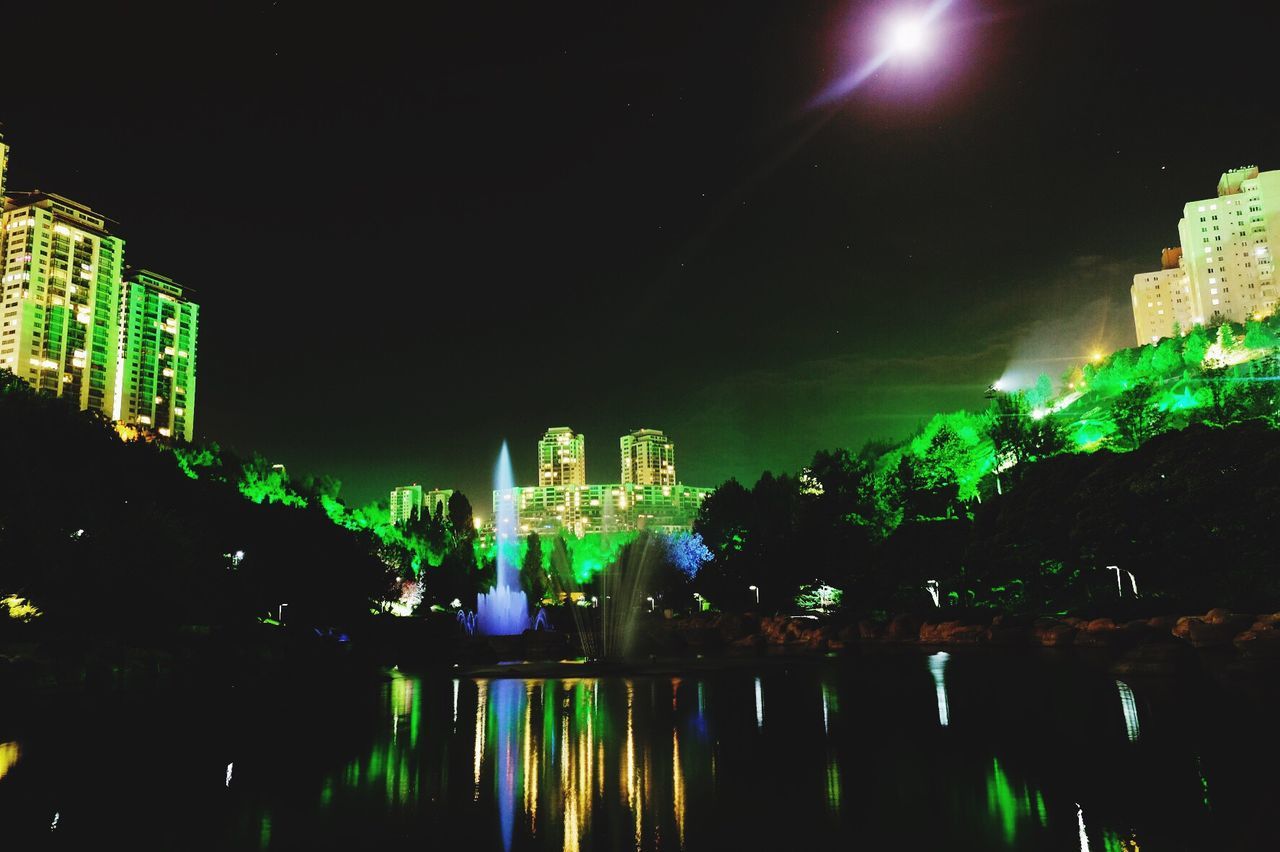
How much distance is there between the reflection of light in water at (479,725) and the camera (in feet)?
29.2

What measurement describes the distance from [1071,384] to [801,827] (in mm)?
120899

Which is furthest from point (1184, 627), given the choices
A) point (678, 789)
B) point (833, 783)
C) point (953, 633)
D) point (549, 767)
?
point (549, 767)

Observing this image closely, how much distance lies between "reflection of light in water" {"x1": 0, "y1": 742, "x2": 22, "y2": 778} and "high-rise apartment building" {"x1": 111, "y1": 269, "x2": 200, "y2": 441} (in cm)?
10247

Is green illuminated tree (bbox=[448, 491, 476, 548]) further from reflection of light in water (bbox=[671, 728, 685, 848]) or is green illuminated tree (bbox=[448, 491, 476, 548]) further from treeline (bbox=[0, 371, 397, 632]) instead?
reflection of light in water (bbox=[671, 728, 685, 848])

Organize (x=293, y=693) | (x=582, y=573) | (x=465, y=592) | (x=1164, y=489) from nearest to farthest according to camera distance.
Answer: (x=293, y=693) → (x=1164, y=489) → (x=465, y=592) → (x=582, y=573)

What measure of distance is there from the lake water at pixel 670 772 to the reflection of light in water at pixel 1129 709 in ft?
0.18

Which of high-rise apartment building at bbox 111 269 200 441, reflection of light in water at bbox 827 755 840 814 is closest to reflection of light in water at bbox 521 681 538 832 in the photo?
reflection of light in water at bbox 827 755 840 814

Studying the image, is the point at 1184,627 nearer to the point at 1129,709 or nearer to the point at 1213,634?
the point at 1213,634

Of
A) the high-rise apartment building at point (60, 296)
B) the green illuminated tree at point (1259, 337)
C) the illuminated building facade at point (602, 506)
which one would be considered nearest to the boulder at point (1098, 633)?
the green illuminated tree at point (1259, 337)

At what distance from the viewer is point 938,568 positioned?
43188 mm

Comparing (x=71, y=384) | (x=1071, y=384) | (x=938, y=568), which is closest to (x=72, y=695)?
(x=938, y=568)

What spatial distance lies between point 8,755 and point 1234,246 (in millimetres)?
118261

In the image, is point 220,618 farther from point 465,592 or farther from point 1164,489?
point 465,592

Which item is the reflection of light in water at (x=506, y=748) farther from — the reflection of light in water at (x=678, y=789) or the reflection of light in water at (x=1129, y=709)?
the reflection of light in water at (x=1129, y=709)
